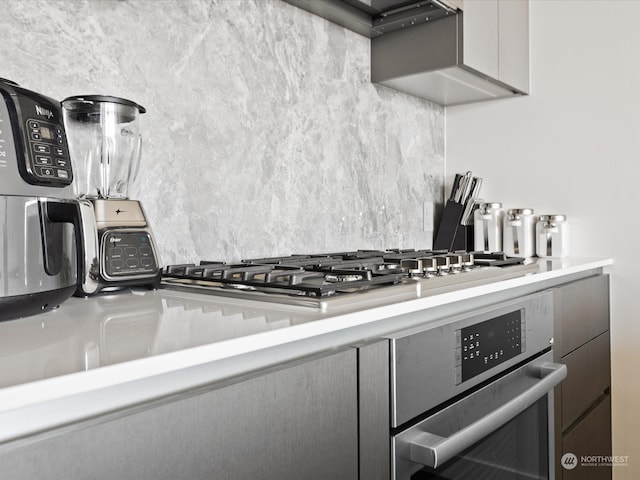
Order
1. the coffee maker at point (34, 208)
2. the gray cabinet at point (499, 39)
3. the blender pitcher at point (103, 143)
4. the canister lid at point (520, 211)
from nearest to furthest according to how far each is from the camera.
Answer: the coffee maker at point (34, 208) < the blender pitcher at point (103, 143) < the gray cabinet at point (499, 39) < the canister lid at point (520, 211)

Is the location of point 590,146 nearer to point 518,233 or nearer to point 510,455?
point 518,233

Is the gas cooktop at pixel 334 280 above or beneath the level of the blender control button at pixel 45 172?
beneath

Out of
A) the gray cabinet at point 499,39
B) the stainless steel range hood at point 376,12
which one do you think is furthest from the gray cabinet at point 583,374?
the stainless steel range hood at point 376,12

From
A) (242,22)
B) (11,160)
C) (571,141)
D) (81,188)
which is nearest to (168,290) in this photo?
(81,188)

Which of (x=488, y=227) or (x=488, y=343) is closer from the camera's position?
(x=488, y=343)

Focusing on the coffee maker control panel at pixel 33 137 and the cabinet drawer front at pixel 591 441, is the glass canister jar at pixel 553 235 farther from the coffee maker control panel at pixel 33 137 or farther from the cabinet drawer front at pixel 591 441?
the coffee maker control panel at pixel 33 137

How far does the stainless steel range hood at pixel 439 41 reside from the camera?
66.4 inches

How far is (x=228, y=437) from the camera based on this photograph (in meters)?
0.57

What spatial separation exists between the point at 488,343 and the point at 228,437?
62 cm

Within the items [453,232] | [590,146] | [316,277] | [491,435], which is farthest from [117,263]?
[590,146]

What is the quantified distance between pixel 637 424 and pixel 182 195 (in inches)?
69.4

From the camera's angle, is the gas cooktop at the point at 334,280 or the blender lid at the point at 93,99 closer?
the gas cooktop at the point at 334,280
